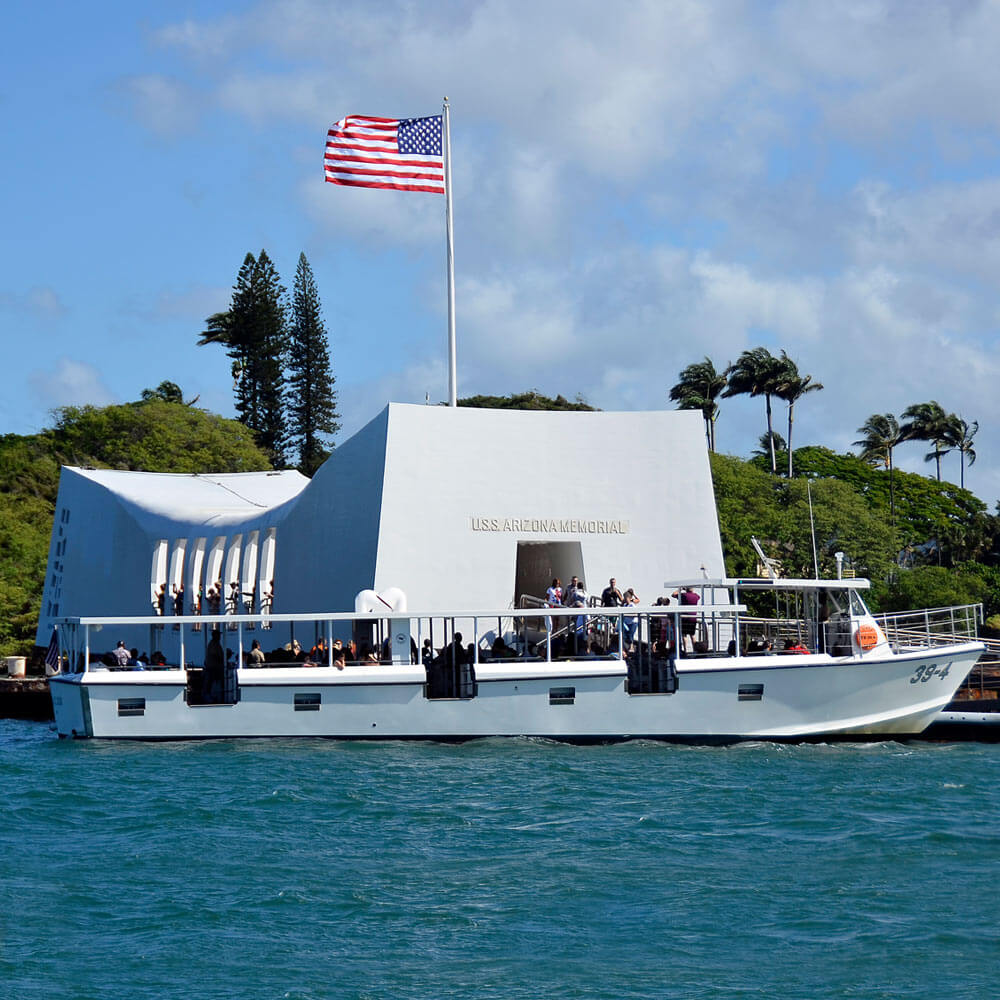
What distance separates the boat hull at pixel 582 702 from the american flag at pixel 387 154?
1023cm

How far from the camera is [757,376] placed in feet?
240

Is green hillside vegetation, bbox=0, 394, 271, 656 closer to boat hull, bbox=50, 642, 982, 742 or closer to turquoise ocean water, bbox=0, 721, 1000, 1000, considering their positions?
boat hull, bbox=50, 642, 982, 742

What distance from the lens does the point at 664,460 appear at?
30.9 meters

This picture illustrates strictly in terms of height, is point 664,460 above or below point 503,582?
above

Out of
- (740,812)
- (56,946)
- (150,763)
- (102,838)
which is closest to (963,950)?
(740,812)

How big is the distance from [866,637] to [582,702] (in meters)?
5.10

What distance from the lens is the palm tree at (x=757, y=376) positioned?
72875mm

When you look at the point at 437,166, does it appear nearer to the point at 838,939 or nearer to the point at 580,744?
the point at 580,744

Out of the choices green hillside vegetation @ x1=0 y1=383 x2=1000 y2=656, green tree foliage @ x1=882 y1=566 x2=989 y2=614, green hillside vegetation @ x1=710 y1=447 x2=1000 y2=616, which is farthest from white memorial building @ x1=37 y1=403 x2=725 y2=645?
green tree foliage @ x1=882 y1=566 x2=989 y2=614

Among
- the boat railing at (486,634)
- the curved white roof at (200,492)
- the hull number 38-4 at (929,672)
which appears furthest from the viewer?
the curved white roof at (200,492)

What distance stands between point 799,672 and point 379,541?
29.1 feet

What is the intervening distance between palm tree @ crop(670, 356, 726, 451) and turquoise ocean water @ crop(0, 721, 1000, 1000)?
51.2 m

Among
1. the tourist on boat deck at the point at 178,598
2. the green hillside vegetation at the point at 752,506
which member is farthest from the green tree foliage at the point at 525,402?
the tourist on boat deck at the point at 178,598

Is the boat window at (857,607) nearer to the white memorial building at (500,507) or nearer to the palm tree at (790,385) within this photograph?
the white memorial building at (500,507)
